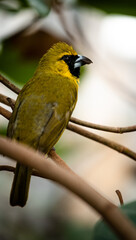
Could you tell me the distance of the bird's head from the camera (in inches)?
110

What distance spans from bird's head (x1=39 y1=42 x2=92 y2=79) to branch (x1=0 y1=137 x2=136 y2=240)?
2.01 m

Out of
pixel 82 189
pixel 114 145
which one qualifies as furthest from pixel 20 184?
pixel 82 189

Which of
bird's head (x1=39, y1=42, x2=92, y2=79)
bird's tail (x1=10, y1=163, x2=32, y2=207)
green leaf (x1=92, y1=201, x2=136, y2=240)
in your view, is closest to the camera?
green leaf (x1=92, y1=201, x2=136, y2=240)

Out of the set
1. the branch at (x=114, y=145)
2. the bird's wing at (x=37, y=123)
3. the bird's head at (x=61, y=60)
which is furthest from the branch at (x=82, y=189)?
the bird's head at (x=61, y=60)

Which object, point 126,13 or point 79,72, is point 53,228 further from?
point 126,13

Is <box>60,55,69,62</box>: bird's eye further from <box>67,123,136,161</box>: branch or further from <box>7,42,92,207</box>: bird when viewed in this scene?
<box>67,123,136,161</box>: branch

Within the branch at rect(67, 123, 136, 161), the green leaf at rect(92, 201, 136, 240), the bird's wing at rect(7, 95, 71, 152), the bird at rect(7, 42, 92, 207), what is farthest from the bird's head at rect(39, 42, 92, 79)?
the green leaf at rect(92, 201, 136, 240)

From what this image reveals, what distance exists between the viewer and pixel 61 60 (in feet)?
9.29

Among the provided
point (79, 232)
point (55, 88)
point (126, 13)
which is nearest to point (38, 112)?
point (55, 88)

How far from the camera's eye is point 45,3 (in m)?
2.05

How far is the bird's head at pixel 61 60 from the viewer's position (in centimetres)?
279

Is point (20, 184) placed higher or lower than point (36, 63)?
lower

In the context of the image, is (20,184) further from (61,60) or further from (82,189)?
(61,60)

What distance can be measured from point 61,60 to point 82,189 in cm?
215
